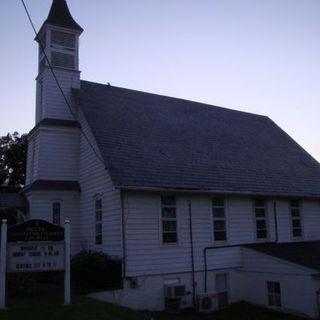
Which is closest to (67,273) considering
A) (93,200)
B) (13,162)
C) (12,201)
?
(93,200)

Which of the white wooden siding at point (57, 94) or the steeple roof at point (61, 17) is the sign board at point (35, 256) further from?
the steeple roof at point (61, 17)

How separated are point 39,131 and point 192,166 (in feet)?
23.1

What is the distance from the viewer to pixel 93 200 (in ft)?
60.8

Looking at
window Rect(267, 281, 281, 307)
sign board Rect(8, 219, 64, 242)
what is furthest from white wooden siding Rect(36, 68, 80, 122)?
window Rect(267, 281, 281, 307)

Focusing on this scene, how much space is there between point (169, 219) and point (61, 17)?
1180 cm

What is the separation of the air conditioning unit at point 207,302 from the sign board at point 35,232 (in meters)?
6.61

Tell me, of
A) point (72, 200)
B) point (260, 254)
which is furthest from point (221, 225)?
point (72, 200)

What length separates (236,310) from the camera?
17.1 meters

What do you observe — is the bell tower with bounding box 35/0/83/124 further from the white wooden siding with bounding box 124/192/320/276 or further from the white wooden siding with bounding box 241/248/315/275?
the white wooden siding with bounding box 241/248/315/275

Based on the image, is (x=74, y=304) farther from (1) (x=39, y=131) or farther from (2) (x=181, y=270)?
(1) (x=39, y=131)

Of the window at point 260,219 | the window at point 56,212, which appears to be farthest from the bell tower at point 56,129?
the window at point 260,219

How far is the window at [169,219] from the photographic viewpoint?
17.2 metres

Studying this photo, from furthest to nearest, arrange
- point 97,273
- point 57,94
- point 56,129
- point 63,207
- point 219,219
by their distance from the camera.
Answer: point 57,94
point 56,129
point 63,207
point 219,219
point 97,273

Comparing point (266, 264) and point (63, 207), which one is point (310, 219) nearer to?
point (266, 264)
